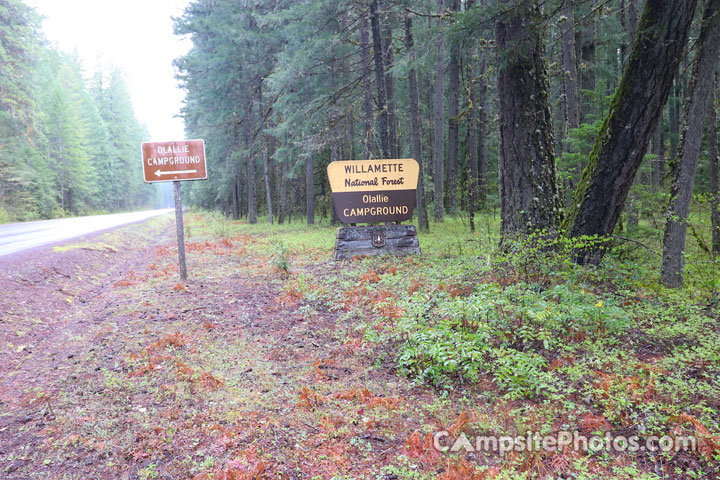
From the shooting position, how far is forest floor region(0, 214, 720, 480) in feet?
8.77

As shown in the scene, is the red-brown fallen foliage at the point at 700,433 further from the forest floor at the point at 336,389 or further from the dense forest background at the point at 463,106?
the dense forest background at the point at 463,106

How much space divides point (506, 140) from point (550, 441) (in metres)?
5.38

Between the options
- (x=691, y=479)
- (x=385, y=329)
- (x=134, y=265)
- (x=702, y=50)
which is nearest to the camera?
(x=691, y=479)

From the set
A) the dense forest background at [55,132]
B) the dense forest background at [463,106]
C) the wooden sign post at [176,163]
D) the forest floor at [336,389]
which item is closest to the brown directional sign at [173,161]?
the wooden sign post at [176,163]

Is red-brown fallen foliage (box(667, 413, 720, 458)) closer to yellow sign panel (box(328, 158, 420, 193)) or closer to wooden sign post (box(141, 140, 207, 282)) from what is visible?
yellow sign panel (box(328, 158, 420, 193))

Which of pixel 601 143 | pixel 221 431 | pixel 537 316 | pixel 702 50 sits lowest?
pixel 221 431

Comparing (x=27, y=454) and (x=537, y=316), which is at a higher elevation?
(x=537, y=316)

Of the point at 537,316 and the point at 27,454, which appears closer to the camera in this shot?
the point at 27,454

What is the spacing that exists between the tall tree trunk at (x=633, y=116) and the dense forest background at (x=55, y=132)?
30299mm

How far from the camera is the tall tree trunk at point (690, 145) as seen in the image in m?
5.38

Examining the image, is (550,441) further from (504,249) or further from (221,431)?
(504,249)

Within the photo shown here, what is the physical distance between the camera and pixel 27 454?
9.49ft

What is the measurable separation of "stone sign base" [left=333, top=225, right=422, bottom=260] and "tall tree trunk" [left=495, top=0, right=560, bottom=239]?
4.14 meters

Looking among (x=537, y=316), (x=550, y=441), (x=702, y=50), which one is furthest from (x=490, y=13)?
(x=550, y=441)
